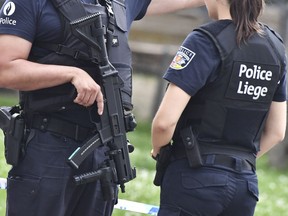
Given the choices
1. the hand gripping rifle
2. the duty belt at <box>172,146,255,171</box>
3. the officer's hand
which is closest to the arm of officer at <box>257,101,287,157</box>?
the duty belt at <box>172,146,255,171</box>

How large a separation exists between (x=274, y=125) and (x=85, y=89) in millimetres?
1047

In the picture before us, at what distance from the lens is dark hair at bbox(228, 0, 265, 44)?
13.0 ft

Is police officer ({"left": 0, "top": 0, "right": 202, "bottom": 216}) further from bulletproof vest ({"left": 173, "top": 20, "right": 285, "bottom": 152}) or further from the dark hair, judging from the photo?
the dark hair

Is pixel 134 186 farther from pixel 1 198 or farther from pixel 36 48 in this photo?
pixel 36 48

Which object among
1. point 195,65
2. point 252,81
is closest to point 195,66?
point 195,65

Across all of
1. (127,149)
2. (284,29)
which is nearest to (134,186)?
(127,149)

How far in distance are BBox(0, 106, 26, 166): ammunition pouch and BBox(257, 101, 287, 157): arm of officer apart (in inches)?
47.6

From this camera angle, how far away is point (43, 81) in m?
3.83

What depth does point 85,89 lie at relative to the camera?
3795mm

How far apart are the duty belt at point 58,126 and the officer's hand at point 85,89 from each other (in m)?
0.18

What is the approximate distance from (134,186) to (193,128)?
4.21 metres

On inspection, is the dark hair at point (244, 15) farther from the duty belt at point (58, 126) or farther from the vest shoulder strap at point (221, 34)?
the duty belt at point (58, 126)

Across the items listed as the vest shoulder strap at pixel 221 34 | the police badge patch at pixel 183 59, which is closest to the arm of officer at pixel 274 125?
the vest shoulder strap at pixel 221 34

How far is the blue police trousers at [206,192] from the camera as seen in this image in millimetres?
3924
